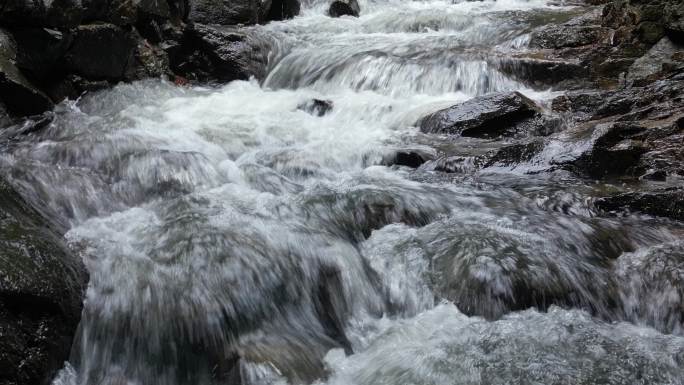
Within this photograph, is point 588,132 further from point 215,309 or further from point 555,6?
point 555,6

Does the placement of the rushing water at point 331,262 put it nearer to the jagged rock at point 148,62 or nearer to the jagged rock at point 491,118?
the jagged rock at point 491,118

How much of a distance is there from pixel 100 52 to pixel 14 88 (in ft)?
5.69

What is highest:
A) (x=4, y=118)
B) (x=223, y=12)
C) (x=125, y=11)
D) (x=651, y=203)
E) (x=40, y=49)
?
(x=125, y=11)

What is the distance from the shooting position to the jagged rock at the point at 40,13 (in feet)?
23.3

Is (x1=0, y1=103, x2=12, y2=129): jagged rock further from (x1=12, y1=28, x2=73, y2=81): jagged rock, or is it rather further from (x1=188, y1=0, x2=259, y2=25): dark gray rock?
(x1=188, y1=0, x2=259, y2=25): dark gray rock

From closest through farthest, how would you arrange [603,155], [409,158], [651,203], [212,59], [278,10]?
[651,203]
[603,155]
[409,158]
[212,59]
[278,10]

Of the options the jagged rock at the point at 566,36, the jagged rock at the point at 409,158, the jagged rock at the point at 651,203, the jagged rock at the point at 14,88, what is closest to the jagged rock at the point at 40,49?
the jagged rock at the point at 14,88

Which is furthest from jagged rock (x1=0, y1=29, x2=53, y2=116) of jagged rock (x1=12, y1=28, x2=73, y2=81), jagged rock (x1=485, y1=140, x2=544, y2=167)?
jagged rock (x1=485, y1=140, x2=544, y2=167)

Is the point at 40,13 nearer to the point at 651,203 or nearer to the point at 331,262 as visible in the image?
the point at 331,262

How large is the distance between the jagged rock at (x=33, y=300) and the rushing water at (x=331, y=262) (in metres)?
0.20

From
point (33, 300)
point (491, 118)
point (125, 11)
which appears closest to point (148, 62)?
point (125, 11)

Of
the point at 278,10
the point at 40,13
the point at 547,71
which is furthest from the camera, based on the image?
the point at 278,10

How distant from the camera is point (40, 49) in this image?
749cm

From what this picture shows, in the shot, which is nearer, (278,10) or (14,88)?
(14,88)
